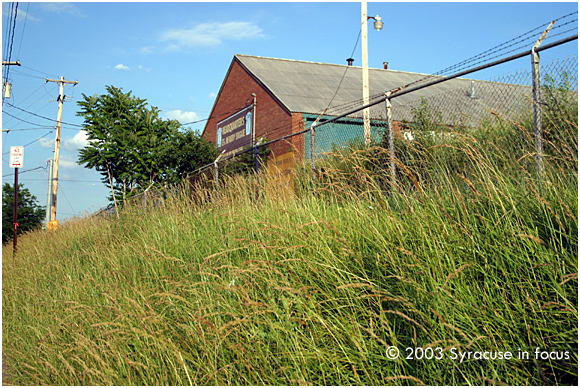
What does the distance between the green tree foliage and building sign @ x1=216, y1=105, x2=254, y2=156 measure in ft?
24.6

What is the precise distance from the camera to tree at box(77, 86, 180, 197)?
16.4m

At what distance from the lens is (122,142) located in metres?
16.2

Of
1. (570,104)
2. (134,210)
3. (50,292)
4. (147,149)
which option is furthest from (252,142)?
(570,104)

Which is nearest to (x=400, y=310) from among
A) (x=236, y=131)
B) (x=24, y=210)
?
(x=236, y=131)

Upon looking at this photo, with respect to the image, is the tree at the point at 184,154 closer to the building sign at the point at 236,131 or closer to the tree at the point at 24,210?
the building sign at the point at 236,131

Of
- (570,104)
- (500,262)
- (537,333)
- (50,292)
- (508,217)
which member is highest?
(570,104)

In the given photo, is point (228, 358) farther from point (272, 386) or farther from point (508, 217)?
point (508, 217)

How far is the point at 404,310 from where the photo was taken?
8.74 feet

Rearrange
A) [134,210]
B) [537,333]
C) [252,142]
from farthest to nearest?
1. [252,142]
2. [134,210]
3. [537,333]

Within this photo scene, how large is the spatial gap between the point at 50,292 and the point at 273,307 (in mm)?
4500

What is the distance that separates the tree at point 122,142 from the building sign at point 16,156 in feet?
6.95

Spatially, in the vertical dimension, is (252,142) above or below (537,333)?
above

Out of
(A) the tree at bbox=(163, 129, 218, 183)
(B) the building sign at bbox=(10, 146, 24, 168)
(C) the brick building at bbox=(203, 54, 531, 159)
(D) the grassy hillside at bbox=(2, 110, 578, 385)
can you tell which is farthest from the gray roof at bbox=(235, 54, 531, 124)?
(D) the grassy hillside at bbox=(2, 110, 578, 385)

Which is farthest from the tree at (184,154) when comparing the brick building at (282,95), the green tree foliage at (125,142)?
the brick building at (282,95)
